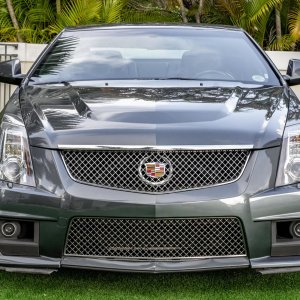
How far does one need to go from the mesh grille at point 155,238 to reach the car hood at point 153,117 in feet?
1.27

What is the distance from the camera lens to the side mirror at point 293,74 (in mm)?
5230

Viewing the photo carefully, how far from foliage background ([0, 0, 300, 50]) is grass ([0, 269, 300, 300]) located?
9694mm

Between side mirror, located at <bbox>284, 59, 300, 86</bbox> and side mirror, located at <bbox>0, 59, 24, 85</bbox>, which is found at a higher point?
side mirror, located at <bbox>284, 59, 300, 86</bbox>

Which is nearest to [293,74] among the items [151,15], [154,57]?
[154,57]

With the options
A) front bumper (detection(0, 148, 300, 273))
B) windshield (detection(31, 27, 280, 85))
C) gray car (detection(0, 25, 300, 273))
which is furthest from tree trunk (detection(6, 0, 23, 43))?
front bumper (detection(0, 148, 300, 273))

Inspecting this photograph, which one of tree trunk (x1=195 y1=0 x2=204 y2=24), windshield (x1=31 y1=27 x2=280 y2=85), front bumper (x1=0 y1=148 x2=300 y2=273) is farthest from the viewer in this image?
tree trunk (x1=195 y1=0 x2=204 y2=24)

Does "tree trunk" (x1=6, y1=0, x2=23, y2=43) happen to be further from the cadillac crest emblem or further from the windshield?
the cadillac crest emblem

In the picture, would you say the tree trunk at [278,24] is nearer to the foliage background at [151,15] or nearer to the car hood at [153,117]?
the foliage background at [151,15]

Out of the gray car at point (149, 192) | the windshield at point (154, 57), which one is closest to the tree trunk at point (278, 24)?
the windshield at point (154, 57)

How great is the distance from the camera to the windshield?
5109mm

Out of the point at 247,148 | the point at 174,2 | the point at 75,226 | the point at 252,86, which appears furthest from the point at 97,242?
the point at 174,2

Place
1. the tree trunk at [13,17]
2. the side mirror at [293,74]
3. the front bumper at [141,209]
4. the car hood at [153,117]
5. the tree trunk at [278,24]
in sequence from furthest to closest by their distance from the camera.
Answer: the tree trunk at [13,17] → the tree trunk at [278,24] → the side mirror at [293,74] → the car hood at [153,117] → the front bumper at [141,209]

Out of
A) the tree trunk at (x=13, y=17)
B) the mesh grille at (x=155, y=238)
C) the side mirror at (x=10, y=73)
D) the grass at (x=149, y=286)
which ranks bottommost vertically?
the tree trunk at (x=13, y=17)

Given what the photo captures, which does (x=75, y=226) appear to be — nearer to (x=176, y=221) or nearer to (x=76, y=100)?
(x=176, y=221)
